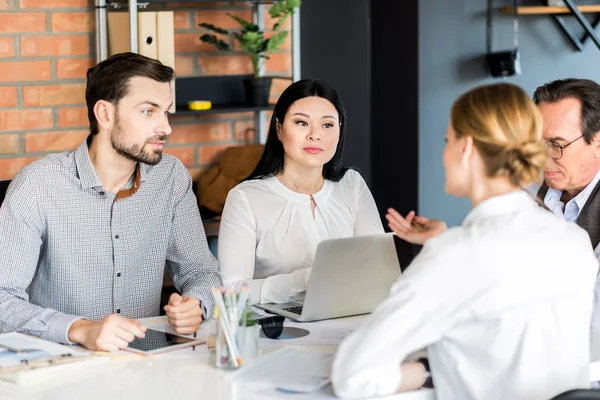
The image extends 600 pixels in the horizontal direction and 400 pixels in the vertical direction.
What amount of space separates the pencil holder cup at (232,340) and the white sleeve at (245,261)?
55 cm

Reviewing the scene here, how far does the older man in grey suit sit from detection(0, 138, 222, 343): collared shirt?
945mm

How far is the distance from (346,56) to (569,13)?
1.12 m

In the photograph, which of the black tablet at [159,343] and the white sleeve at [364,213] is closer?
the black tablet at [159,343]

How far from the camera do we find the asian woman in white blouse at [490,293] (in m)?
1.58

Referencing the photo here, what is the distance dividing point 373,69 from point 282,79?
896 millimetres

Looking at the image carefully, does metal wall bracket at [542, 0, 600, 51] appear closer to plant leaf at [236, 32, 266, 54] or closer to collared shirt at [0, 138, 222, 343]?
plant leaf at [236, 32, 266, 54]

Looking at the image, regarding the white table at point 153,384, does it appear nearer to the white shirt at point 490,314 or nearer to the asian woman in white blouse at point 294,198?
the white shirt at point 490,314

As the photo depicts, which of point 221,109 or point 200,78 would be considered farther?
point 200,78

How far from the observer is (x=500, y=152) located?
1630mm

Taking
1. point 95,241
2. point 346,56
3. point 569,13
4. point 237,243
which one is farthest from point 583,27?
point 95,241

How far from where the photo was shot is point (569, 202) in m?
2.46

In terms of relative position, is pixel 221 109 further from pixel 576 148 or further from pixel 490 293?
pixel 490 293

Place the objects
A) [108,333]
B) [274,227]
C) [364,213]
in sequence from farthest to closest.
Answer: [364,213]
[274,227]
[108,333]

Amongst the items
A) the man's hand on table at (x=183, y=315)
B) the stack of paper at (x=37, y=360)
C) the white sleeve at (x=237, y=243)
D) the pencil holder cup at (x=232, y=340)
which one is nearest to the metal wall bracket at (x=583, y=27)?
the white sleeve at (x=237, y=243)
